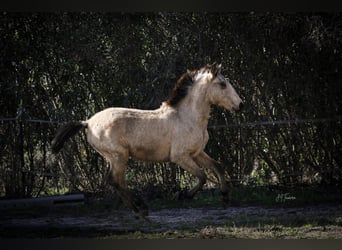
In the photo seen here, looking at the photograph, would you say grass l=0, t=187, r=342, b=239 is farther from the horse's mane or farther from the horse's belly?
the horse's mane

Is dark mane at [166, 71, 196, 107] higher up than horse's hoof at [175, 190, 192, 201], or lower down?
higher up

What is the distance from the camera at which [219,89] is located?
6.12 meters

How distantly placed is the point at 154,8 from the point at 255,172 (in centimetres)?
218

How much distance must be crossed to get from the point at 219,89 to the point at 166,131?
595 mm

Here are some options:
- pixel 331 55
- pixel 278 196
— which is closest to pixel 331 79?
pixel 331 55

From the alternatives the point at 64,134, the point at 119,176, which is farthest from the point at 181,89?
the point at 64,134

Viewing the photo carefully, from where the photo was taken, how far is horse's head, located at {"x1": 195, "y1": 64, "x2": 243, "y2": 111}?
608cm

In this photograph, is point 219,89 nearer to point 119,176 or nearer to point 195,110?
point 195,110

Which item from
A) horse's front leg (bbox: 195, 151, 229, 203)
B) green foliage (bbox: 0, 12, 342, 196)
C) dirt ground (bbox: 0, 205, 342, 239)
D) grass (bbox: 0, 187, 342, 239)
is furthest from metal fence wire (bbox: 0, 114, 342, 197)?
horse's front leg (bbox: 195, 151, 229, 203)

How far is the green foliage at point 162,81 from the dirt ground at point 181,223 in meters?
0.67

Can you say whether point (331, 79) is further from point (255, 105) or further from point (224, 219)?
point (224, 219)

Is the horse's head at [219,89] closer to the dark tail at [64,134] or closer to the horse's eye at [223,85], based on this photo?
the horse's eye at [223,85]

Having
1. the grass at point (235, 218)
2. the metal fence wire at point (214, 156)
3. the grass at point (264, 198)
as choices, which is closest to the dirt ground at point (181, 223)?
the grass at point (235, 218)

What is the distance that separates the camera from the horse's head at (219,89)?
608cm
